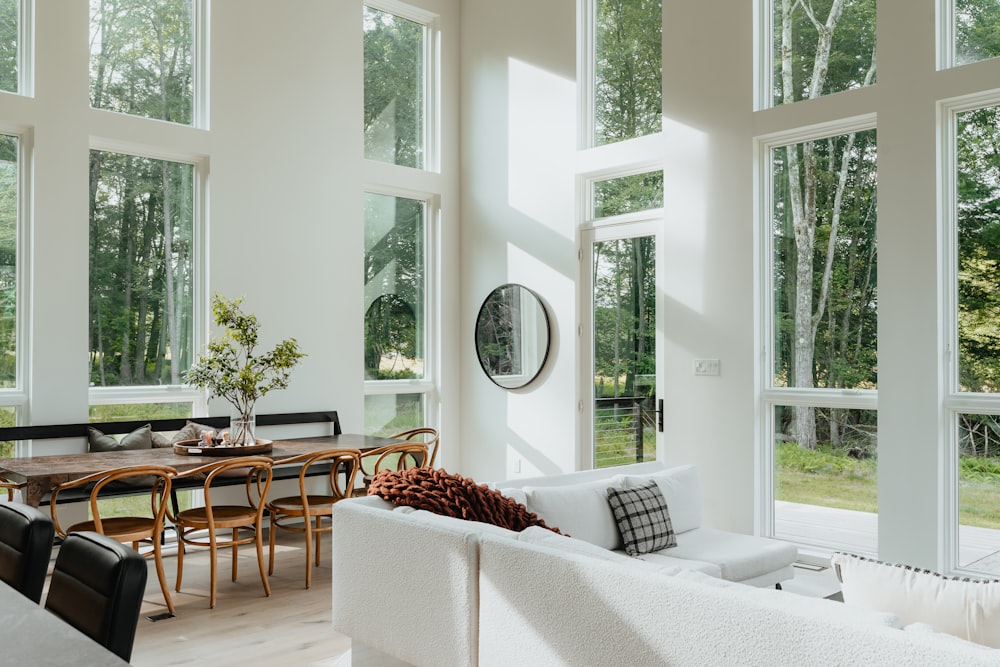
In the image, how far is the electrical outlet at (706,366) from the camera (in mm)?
5324

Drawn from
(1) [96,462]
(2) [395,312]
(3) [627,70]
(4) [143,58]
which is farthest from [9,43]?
(3) [627,70]

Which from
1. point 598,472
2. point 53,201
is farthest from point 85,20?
point 598,472

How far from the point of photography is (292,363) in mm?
4863

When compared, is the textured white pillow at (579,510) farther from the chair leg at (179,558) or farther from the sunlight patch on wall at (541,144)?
the sunlight patch on wall at (541,144)

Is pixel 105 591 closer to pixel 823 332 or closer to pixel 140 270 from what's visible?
pixel 823 332

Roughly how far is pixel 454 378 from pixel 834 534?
336cm

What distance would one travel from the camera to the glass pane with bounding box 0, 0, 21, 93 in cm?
508

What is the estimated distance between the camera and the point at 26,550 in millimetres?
1749

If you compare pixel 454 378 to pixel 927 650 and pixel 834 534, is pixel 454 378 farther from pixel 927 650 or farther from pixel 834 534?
pixel 927 650

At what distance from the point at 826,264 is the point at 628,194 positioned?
1594 mm

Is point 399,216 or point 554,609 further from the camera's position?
point 399,216

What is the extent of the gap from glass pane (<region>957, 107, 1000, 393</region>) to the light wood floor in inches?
135

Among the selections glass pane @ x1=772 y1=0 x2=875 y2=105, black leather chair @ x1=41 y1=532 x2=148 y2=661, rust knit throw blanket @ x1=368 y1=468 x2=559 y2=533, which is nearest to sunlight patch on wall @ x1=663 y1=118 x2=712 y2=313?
glass pane @ x1=772 y1=0 x2=875 y2=105

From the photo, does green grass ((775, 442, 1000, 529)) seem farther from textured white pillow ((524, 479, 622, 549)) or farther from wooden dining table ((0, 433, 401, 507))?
wooden dining table ((0, 433, 401, 507))
